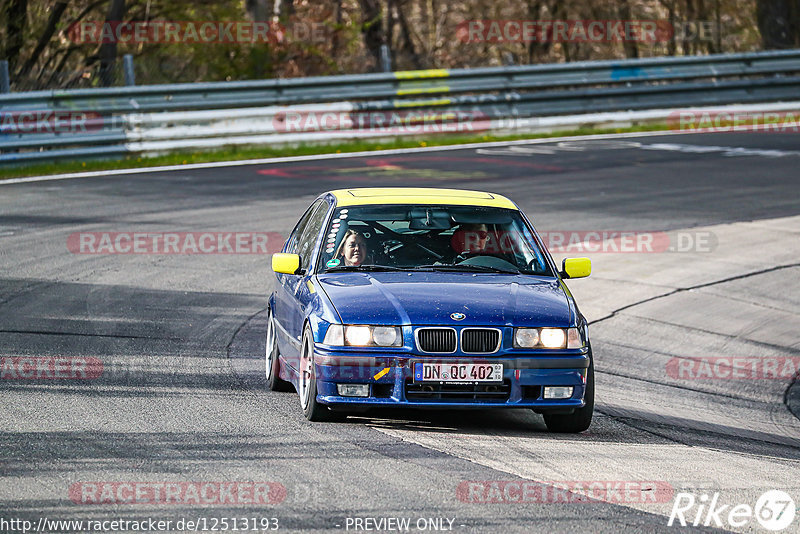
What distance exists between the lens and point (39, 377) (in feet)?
28.2

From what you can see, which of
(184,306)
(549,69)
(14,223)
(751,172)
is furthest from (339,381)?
(549,69)

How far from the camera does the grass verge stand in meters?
20.5

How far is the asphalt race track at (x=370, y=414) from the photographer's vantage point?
5.84 metres

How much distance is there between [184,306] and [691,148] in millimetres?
13900

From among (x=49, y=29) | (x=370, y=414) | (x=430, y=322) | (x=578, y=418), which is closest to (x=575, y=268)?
(x=578, y=418)

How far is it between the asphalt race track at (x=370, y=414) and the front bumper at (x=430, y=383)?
215 millimetres

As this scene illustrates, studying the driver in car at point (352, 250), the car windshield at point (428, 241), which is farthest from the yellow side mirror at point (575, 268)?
the driver in car at point (352, 250)

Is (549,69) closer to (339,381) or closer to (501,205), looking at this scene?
(501,205)

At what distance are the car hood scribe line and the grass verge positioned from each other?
1351 centimetres
